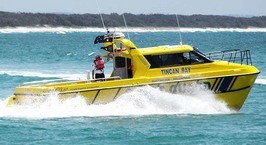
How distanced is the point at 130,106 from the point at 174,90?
1.30m

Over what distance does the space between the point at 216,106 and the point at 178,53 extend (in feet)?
6.04

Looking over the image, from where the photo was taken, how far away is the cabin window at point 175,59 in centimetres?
2280

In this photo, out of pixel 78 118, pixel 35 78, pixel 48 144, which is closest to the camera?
pixel 48 144

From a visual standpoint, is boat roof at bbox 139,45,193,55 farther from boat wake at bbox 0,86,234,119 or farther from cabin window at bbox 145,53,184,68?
boat wake at bbox 0,86,234,119

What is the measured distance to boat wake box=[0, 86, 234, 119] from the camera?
22000 mm

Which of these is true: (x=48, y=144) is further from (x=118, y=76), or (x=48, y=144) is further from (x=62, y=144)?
(x=118, y=76)

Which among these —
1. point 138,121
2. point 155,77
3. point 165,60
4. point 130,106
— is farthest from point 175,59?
point 138,121

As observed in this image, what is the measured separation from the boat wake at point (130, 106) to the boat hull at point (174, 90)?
4.6 inches

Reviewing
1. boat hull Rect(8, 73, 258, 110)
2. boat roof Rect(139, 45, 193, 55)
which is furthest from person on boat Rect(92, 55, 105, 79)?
boat roof Rect(139, 45, 193, 55)

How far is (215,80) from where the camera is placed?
73.9ft

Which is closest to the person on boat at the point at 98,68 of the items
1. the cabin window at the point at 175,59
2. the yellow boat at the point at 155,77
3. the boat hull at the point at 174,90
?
the yellow boat at the point at 155,77

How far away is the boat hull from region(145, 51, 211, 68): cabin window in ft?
2.24

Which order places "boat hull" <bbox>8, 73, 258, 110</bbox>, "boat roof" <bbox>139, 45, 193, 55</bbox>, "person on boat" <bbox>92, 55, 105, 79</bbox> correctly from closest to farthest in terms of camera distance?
1. "boat hull" <bbox>8, 73, 258, 110</bbox>
2. "boat roof" <bbox>139, 45, 193, 55</bbox>
3. "person on boat" <bbox>92, 55, 105, 79</bbox>

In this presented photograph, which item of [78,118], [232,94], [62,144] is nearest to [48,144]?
[62,144]
